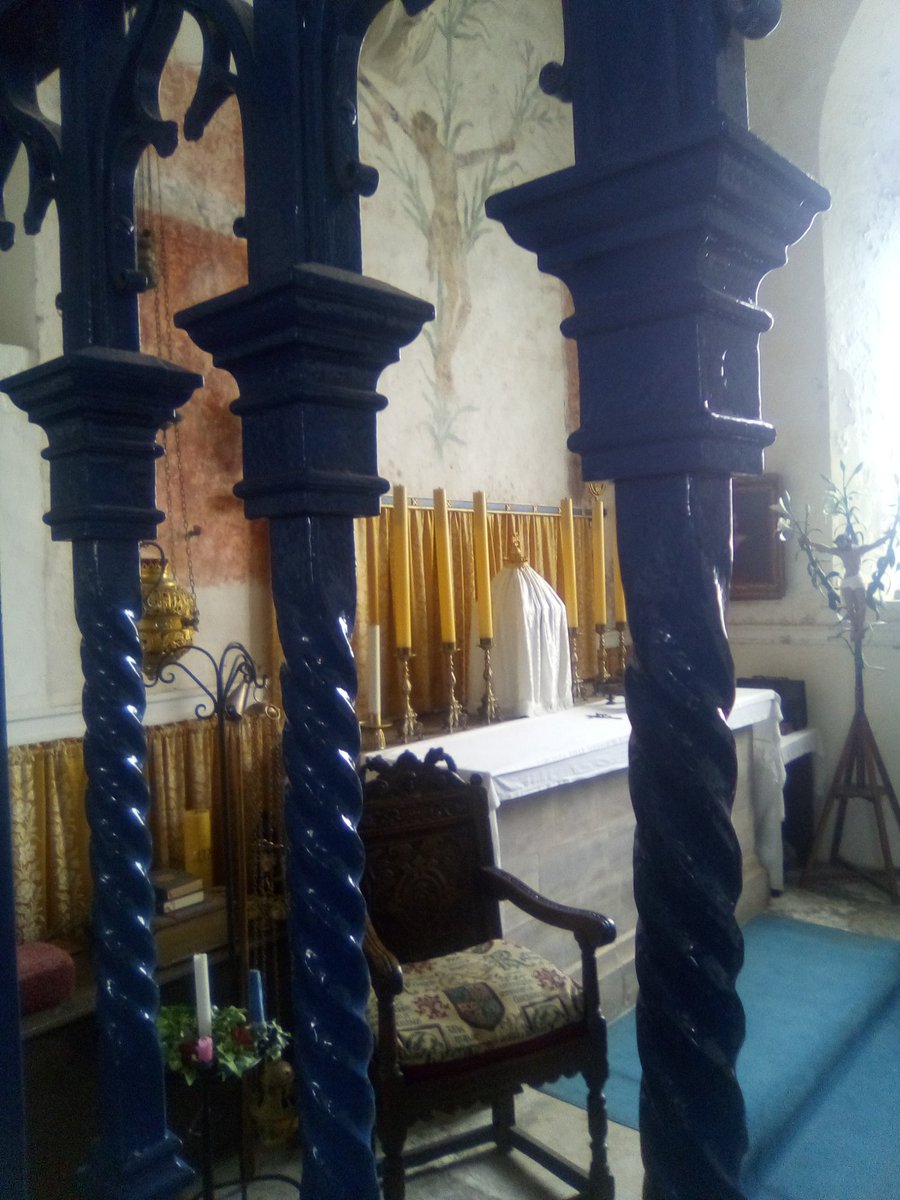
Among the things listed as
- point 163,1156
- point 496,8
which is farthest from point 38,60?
point 496,8

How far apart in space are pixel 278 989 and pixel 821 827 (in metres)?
2.92

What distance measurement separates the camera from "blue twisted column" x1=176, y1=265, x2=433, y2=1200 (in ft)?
3.00

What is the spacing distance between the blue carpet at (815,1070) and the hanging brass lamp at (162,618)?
166cm

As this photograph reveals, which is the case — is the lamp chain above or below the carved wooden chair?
above

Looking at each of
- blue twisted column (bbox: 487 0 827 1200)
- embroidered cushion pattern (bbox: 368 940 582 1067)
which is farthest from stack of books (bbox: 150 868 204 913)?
blue twisted column (bbox: 487 0 827 1200)

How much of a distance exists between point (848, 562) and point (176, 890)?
340cm

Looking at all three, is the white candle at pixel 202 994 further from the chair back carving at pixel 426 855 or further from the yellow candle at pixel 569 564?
the yellow candle at pixel 569 564

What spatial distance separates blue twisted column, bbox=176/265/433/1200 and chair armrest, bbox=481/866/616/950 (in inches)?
57.4

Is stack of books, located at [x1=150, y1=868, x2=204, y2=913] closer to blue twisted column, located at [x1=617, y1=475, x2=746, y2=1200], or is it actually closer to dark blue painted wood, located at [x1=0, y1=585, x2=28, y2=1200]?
dark blue painted wood, located at [x1=0, y1=585, x2=28, y2=1200]

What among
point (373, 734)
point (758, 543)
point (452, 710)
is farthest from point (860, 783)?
point (373, 734)

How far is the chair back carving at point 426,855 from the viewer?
8.34ft

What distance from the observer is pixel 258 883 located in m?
2.67

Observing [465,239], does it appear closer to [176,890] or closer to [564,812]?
[564,812]

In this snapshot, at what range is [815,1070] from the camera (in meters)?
2.89
